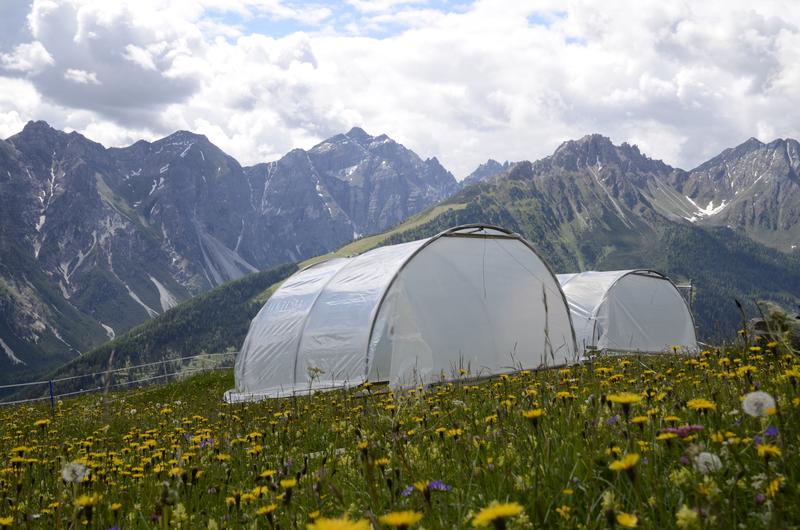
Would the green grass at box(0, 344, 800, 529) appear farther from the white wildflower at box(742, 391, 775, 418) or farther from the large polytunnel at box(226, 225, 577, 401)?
the large polytunnel at box(226, 225, 577, 401)

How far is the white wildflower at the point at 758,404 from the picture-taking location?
227cm

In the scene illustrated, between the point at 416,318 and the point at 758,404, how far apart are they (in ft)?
52.3

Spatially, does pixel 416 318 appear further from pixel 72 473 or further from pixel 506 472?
pixel 72 473

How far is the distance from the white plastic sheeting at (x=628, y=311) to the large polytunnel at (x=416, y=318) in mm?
9289

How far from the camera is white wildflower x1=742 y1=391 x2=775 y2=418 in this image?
7.44ft

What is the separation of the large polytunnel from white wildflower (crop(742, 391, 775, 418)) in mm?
14748

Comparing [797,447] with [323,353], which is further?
[323,353]

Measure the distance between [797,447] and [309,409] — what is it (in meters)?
7.80

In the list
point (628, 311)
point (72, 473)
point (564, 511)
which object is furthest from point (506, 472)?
point (628, 311)

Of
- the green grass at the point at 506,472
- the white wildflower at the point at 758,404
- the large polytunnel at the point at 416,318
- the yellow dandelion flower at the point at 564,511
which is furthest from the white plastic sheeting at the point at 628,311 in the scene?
the white wildflower at the point at 758,404

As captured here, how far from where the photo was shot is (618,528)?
242 centimetres

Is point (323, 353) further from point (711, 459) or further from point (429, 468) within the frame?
point (711, 459)

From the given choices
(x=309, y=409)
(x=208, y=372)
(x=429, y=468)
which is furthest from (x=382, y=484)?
(x=208, y=372)

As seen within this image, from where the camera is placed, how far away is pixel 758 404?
234 centimetres
